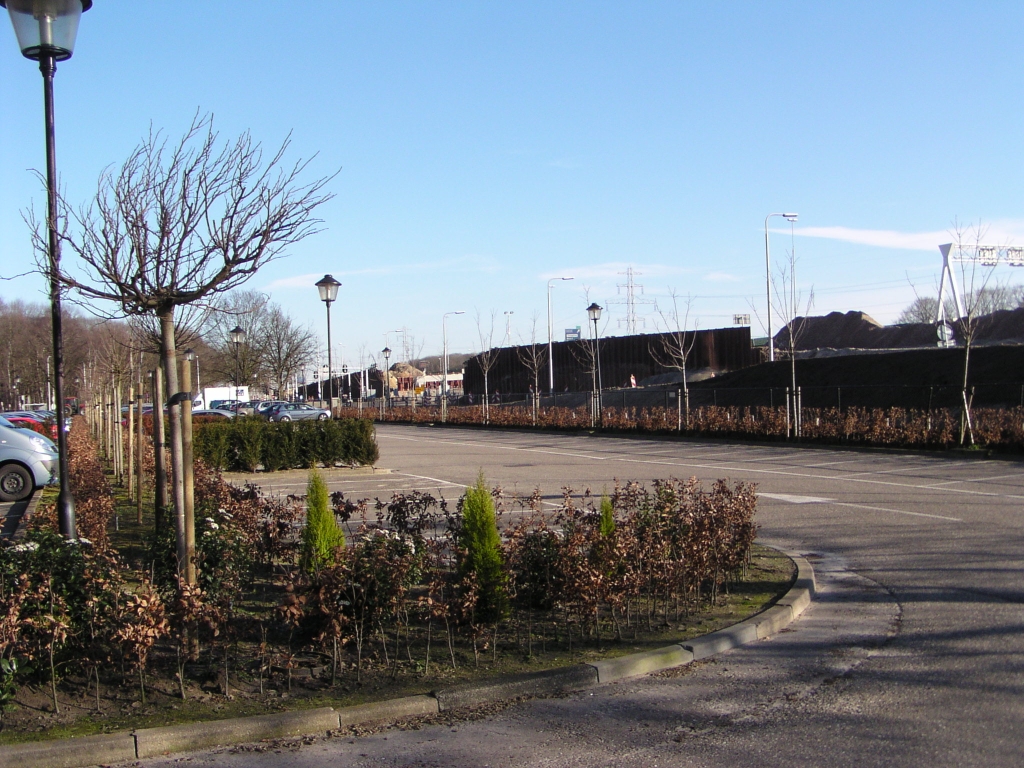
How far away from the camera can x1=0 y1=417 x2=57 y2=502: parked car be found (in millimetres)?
16656

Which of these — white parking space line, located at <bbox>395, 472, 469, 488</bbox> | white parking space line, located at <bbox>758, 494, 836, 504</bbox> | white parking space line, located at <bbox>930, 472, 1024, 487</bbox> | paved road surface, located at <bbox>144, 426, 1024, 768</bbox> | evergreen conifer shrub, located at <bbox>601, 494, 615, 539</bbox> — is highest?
evergreen conifer shrub, located at <bbox>601, 494, 615, 539</bbox>

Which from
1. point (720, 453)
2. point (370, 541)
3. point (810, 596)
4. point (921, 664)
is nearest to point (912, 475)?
point (720, 453)

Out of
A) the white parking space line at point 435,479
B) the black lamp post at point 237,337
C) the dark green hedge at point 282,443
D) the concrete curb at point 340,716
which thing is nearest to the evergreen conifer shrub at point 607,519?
the concrete curb at point 340,716

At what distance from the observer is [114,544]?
10.8 m

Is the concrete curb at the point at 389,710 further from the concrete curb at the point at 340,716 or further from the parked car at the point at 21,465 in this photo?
the parked car at the point at 21,465

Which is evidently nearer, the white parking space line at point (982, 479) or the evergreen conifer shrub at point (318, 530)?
the evergreen conifer shrub at point (318, 530)

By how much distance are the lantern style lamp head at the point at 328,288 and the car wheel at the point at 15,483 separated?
11.0 meters

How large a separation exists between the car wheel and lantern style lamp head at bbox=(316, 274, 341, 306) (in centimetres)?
1098

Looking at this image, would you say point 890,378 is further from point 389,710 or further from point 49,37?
point 389,710

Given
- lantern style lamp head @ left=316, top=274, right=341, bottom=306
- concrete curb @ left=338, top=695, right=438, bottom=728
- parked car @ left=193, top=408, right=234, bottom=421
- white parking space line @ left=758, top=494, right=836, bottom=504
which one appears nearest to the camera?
concrete curb @ left=338, top=695, right=438, bottom=728

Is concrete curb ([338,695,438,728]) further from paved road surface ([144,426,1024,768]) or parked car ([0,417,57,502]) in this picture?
parked car ([0,417,57,502])

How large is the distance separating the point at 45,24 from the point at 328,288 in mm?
18600

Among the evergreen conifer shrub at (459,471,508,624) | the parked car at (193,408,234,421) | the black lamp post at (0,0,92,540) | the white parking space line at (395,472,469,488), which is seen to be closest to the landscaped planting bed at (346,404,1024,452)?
the white parking space line at (395,472,469,488)

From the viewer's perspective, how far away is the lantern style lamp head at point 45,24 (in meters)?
7.84
